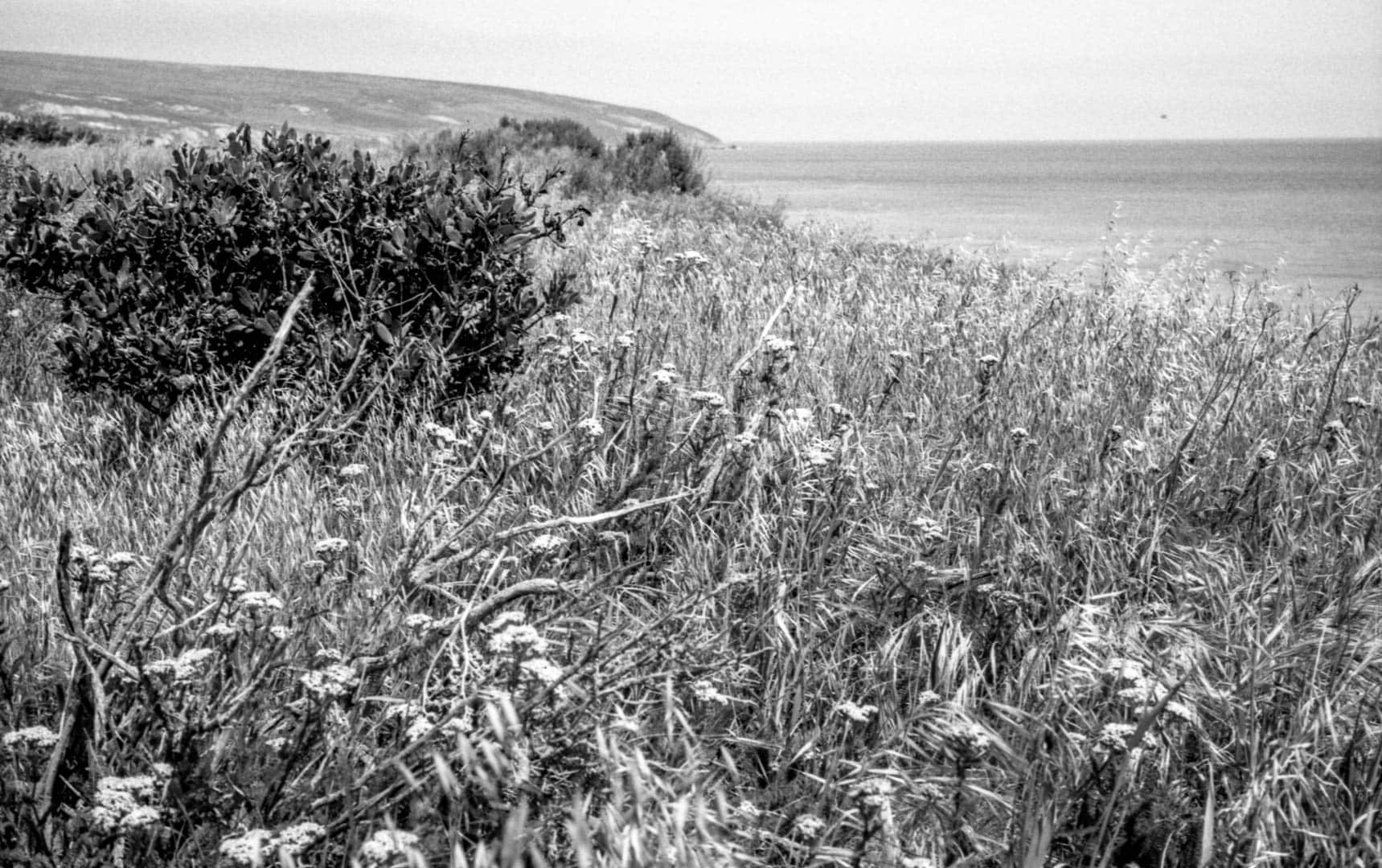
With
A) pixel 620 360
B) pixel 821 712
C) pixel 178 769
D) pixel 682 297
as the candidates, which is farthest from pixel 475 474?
pixel 682 297

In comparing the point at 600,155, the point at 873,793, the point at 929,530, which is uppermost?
the point at 600,155

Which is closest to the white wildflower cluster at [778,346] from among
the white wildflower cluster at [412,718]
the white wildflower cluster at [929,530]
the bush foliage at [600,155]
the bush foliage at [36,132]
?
the white wildflower cluster at [929,530]

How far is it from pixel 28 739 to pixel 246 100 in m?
115

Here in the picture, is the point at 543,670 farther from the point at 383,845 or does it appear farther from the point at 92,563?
the point at 92,563

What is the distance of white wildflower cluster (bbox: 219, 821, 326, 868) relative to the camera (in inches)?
69.8

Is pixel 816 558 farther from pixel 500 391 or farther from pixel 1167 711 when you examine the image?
pixel 500 391

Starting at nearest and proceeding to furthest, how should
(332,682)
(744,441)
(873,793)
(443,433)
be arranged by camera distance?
(873,793), (332,682), (744,441), (443,433)

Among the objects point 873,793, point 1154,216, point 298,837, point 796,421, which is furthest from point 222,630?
point 1154,216

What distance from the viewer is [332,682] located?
1.99 m

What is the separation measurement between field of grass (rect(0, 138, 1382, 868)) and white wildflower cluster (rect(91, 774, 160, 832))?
1 centimetres

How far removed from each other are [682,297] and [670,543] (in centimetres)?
354

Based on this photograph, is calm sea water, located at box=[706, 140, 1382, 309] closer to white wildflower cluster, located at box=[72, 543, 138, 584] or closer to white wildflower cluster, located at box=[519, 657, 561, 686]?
white wildflower cluster, located at box=[519, 657, 561, 686]

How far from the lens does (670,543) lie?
3.60 m

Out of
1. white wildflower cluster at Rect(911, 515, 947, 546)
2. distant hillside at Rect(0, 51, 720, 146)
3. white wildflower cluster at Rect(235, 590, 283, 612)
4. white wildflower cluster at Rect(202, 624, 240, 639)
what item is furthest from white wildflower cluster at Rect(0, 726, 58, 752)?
distant hillside at Rect(0, 51, 720, 146)
